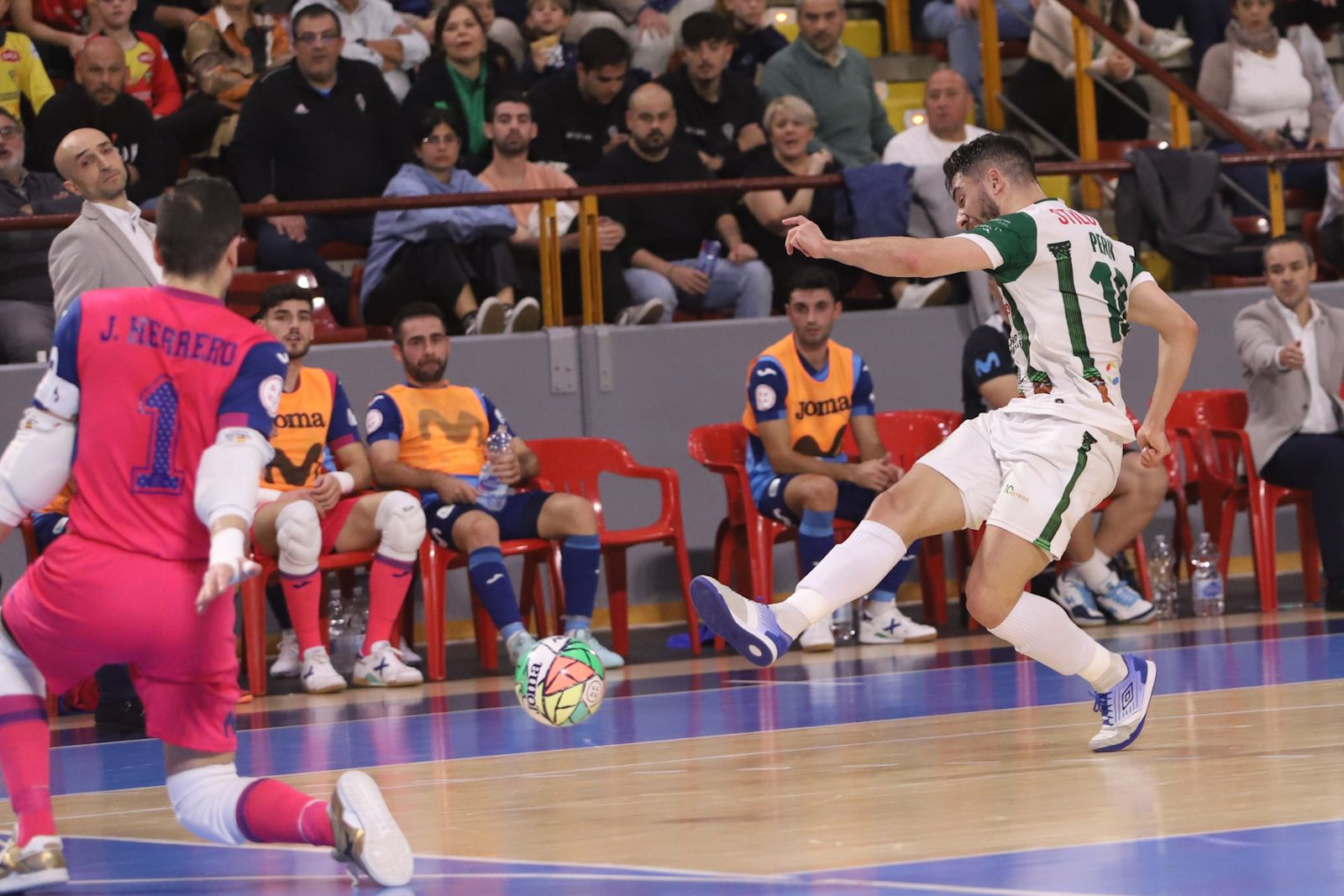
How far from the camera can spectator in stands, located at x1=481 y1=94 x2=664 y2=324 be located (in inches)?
399

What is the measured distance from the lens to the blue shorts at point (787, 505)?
8.99 metres

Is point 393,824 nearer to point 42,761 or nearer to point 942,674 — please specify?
point 42,761

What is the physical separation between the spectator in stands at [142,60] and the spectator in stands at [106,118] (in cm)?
52

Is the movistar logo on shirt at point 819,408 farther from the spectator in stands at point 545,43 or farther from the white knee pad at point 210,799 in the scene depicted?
the white knee pad at point 210,799

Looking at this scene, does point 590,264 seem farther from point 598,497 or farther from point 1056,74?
point 1056,74

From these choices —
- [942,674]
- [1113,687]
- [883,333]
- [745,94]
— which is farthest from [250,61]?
[1113,687]

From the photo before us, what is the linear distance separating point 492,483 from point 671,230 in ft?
7.56

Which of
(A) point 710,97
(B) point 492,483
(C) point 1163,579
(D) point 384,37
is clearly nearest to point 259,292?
(B) point 492,483

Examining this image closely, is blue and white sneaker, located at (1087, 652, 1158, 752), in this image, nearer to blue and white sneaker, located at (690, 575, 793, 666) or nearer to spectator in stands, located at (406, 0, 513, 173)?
blue and white sneaker, located at (690, 575, 793, 666)

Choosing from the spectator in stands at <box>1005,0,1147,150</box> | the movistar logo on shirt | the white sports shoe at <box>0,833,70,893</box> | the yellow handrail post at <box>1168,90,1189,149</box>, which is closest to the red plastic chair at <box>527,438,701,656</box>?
the movistar logo on shirt

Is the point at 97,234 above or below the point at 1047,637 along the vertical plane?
above

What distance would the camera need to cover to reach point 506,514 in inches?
344

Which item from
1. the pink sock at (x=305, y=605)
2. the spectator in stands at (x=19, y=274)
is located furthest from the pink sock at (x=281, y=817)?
the spectator in stands at (x=19, y=274)

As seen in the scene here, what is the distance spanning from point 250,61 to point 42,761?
7672 millimetres
